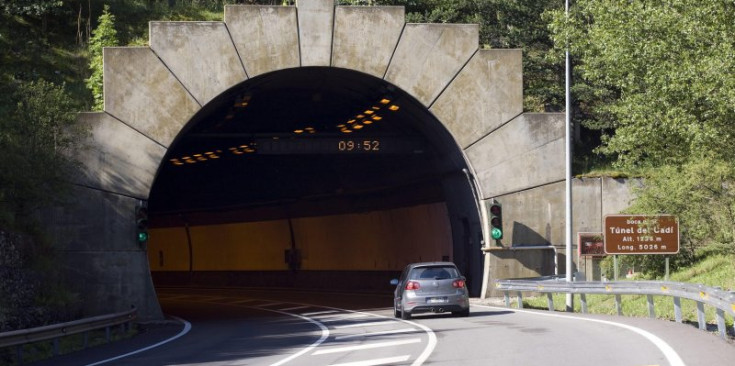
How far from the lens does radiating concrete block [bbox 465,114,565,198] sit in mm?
38906

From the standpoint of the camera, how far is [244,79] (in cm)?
3666

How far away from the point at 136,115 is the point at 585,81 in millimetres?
24956

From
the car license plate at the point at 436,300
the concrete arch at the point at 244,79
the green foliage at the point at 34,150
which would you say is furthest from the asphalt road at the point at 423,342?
the green foliage at the point at 34,150

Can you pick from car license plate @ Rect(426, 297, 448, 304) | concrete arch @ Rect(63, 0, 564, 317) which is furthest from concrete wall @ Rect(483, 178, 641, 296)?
car license plate @ Rect(426, 297, 448, 304)

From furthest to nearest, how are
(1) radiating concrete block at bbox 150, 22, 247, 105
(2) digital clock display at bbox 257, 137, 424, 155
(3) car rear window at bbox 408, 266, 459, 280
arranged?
1. (2) digital clock display at bbox 257, 137, 424, 155
2. (1) radiating concrete block at bbox 150, 22, 247, 105
3. (3) car rear window at bbox 408, 266, 459, 280

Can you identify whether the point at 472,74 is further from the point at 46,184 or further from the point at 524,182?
the point at 46,184

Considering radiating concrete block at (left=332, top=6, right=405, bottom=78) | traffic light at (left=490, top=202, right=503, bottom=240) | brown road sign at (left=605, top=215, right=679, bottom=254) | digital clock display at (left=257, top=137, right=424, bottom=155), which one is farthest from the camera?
digital clock display at (left=257, top=137, right=424, bottom=155)

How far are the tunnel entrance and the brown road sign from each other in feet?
30.2

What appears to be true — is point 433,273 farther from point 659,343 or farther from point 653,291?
point 659,343

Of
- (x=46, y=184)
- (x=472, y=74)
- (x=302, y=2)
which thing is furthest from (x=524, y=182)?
(x=46, y=184)

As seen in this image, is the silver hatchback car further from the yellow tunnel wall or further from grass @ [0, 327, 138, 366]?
the yellow tunnel wall

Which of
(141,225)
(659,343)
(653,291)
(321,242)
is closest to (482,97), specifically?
(141,225)

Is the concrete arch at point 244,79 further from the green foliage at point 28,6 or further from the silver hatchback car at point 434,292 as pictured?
the green foliage at point 28,6

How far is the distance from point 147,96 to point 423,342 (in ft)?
62.5
